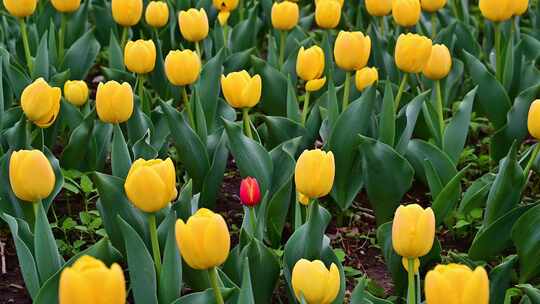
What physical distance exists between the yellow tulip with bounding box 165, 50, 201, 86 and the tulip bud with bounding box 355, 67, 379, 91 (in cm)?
56

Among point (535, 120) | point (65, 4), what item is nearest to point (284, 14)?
point (65, 4)

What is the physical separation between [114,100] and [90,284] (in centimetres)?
112

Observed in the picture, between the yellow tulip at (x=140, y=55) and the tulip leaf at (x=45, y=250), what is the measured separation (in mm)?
905

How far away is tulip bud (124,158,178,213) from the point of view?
1.93m

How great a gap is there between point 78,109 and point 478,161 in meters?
1.44

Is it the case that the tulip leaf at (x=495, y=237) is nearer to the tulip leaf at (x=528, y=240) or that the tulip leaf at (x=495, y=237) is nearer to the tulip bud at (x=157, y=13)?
the tulip leaf at (x=528, y=240)

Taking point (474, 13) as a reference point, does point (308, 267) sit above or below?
above

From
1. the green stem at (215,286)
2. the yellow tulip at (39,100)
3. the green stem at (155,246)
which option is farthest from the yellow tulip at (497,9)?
the green stem at (215,286)

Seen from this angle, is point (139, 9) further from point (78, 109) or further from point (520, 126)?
point (520, 126)

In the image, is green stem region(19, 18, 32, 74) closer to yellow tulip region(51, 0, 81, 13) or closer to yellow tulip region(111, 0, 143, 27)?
yellow tulip region(51, 0, 81, 13)

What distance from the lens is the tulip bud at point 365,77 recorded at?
3.11m

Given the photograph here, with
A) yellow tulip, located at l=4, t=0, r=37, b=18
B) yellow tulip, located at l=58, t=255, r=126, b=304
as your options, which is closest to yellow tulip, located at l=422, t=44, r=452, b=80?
yellow tulip, located at l=4, t=0, r=37, b=18

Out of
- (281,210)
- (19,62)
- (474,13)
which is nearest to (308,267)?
(281,210)

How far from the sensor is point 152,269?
83.4 inches
